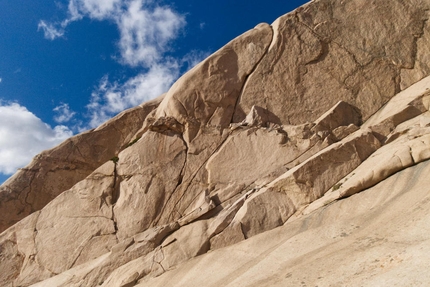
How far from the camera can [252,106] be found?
51.8ft

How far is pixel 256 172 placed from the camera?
45.9 feet

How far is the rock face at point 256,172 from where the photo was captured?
391 inches

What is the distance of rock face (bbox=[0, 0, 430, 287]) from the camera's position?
9930 mm

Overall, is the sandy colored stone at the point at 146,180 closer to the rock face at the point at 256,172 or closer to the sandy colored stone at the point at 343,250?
the rock face at the point at 256,172

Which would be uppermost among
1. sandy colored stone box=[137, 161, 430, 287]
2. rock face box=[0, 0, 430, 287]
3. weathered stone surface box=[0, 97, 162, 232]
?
weathered stone surface box=[0, 97, 162, 232]

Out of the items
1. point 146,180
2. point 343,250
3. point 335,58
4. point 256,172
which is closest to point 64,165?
point 146,180

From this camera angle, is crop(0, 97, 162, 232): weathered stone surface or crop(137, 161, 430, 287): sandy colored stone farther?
crop(0, 97, 162, 232): weathered stone surface

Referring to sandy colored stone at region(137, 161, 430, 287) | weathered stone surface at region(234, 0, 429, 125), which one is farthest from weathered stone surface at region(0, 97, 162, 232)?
sandy colored stone at region(137, 161, 430, 287)

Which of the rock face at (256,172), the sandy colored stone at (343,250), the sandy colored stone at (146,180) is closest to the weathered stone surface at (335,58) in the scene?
the rock face at (256,172)

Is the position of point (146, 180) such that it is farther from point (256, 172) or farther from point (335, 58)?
point (335, 58)

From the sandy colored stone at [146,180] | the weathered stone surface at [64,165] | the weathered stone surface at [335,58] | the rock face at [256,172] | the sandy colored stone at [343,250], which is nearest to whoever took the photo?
the sandy colored stone at [343,250]

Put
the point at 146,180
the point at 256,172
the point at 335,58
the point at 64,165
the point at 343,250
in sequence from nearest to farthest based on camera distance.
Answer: the point at 343,250
the point at 256,172
the point at 146,180
the point at 335,58
the point at 64,165

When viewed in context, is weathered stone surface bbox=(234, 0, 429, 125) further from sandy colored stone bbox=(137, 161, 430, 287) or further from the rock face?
sandy colored stone bbox=(137, 161, 430, 287)

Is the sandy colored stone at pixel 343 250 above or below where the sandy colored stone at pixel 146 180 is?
below
